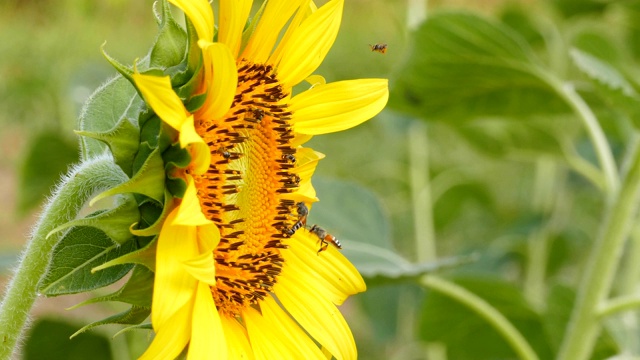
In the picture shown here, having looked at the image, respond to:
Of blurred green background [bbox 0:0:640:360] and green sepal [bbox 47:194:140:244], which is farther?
blurred green background [bbox 0:0:640:360]

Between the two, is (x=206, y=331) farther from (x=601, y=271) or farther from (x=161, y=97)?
(x=601, y=271)

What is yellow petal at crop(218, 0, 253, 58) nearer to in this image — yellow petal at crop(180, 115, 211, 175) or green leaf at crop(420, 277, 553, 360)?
yellow petal at crop(180, 115, 211, 175)

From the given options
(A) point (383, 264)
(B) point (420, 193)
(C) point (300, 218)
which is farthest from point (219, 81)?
(B) point (420, 193)

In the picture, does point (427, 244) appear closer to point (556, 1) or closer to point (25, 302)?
point (556, 1)

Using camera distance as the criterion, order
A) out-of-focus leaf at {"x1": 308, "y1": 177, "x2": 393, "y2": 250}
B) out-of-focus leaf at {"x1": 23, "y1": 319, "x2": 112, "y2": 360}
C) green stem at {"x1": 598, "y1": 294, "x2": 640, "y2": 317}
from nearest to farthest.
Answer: green stem at {"x1": 598, "y1": 294, "x2": 640, "y2": 317} → out-of-focus leaf at {"x1": 308, "y1": 177, "x2": 393, "y2": 250} → out-of-focus leaf at {"x1": 23, "y1": 319, "x2": 112, "y2": 360}

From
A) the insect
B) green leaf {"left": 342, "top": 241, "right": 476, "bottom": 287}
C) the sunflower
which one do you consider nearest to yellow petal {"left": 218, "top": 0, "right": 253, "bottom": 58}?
the sunflower

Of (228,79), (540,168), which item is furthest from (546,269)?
(228,79)
